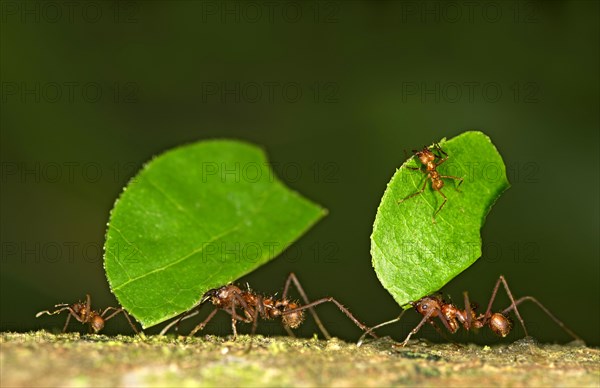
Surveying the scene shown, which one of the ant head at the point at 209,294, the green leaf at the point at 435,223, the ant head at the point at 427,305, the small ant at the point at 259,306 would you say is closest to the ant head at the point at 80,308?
the small ant at the point at 259,306

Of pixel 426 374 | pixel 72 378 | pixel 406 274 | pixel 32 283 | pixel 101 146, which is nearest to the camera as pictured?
pixel 72 378

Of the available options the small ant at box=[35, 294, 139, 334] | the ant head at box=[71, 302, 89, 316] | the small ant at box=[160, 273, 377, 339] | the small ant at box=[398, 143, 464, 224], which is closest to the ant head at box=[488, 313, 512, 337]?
the small ant at box=[160, 273, 377, 339]

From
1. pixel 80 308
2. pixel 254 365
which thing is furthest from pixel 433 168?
pixel 80 308

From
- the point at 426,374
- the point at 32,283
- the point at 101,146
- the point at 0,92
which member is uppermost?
the point at 0,92

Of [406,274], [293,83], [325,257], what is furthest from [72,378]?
[293,83]

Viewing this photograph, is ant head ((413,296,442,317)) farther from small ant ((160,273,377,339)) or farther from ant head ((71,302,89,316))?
ant head ((71,302,89,316))

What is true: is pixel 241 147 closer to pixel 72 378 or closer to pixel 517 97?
pixel 72 378

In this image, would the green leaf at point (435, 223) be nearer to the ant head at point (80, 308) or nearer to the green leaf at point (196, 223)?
the green leaf at point (196, 223)
